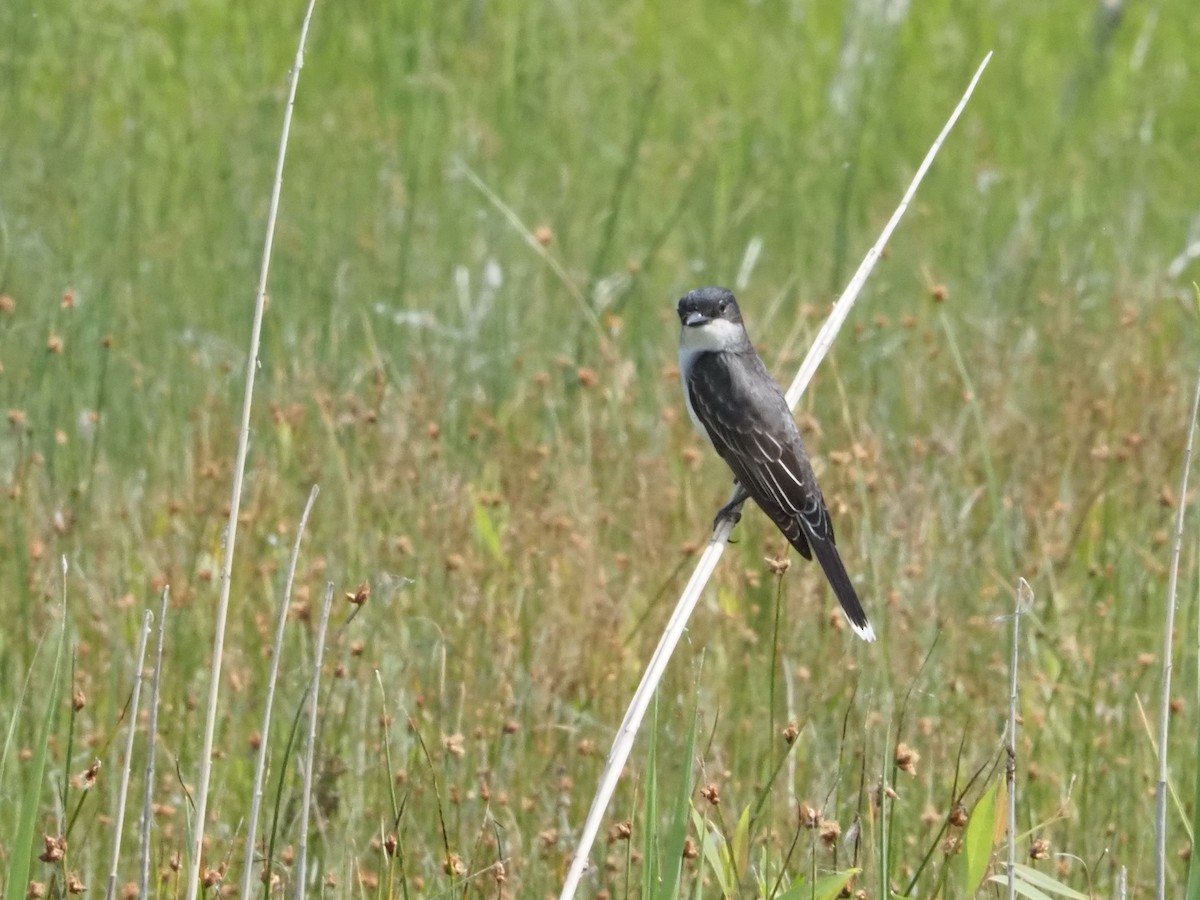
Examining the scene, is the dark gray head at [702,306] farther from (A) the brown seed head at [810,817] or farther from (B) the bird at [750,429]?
(A) the brown seed head at [810,817]

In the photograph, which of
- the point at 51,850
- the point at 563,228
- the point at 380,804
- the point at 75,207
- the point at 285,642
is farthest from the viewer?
the point at 563,228

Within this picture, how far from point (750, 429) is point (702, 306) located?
34 cm

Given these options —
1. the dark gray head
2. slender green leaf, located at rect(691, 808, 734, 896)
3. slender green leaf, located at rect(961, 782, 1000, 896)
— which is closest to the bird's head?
the dark gray head

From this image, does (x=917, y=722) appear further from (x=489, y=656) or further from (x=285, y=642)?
(x=285, y=642)

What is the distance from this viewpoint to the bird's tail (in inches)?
139

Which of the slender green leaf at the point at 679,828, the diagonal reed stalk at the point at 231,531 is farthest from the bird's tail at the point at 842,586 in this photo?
the diagonal reed stalk at the point at 231,531

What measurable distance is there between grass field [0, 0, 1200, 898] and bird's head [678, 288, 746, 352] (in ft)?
0.65

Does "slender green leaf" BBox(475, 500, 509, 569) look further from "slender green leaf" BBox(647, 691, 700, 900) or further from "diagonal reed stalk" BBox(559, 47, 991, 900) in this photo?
"slender green leaf" BBox(647, 691, 700, 900)

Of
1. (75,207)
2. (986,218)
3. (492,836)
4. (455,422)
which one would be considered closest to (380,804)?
(492,836)

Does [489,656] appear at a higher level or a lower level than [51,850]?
higher

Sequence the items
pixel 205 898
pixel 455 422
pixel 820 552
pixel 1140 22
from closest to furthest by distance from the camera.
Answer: pixel 205 898 < pixel 820 552 < pixel 455 422 < pixel 1140 22

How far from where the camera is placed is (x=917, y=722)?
3.98 meters

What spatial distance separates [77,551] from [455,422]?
4.32 ft

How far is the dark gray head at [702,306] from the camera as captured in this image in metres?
4.24
